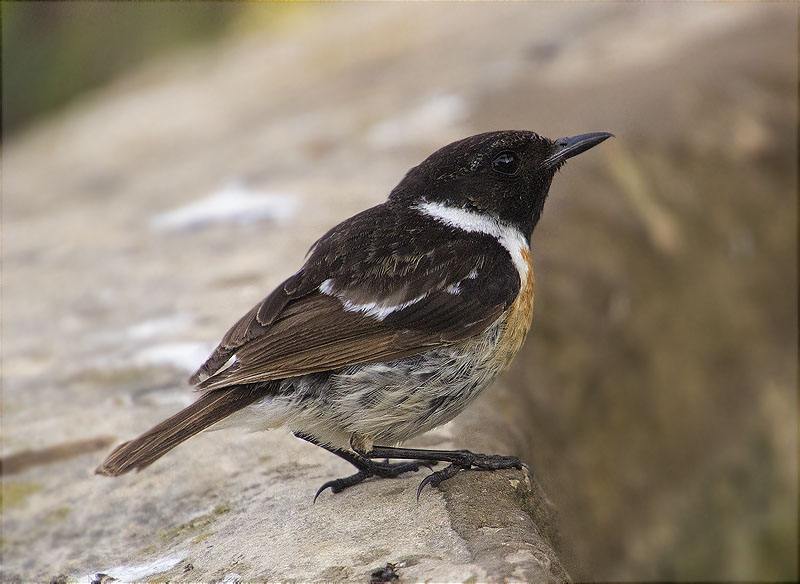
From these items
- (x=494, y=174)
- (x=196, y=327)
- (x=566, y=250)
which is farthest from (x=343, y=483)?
(x=566, y=250)

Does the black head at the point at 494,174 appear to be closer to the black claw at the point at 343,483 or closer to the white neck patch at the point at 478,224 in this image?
the white neck patch at the point at 478,224

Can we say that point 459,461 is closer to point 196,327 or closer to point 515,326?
point 515,326

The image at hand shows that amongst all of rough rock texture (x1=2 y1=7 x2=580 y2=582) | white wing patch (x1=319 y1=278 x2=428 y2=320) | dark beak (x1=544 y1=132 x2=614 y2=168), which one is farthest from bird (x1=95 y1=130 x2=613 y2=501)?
dark beak (x1=544 y1=132 x2=614 y2=168)

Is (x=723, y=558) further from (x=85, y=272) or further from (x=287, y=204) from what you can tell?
(x=85, y=272)

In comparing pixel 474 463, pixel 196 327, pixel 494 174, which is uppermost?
pixel 494 174

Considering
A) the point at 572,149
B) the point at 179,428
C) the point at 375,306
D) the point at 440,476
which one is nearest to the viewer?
the point at 179,428

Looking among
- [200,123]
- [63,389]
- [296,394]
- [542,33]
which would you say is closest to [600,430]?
[296,394]
